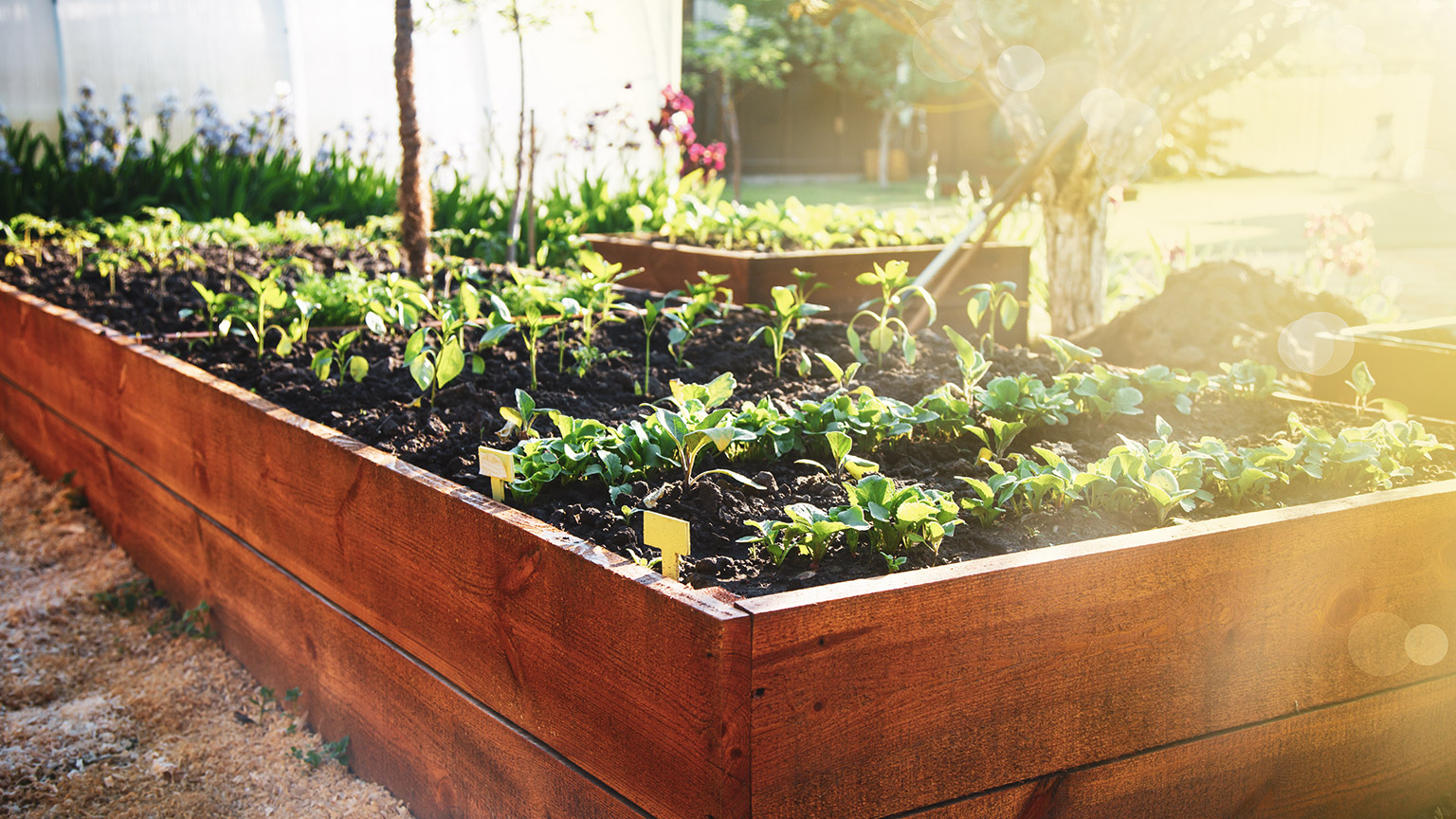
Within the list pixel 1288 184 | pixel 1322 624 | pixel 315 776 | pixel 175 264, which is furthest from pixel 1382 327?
pixel 1288 184

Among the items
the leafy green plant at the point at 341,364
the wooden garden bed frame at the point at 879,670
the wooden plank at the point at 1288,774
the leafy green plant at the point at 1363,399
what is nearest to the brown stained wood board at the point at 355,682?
the wooden garden bed frame at the point at 879,670

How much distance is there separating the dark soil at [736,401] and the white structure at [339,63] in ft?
10.7

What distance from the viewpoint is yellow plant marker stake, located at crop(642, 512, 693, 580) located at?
1.19m

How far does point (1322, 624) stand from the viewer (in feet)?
4.56

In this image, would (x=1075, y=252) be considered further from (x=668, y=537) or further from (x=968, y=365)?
(x=668, y=537)

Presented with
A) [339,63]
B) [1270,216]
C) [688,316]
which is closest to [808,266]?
[688,316]

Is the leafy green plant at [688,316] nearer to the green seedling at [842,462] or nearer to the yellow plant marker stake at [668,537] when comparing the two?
the green seedling at [842,462]

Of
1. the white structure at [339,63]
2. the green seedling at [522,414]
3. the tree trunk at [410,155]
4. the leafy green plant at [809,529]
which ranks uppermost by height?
the white structure at [339,63]

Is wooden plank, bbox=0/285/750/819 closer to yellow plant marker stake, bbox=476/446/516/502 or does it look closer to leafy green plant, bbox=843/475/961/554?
yellow plant marker stake, bbox=476/446/516/502

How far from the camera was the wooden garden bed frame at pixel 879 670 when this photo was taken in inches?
42.3

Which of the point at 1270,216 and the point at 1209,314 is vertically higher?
the point at 1270,216

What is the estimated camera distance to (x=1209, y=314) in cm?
388

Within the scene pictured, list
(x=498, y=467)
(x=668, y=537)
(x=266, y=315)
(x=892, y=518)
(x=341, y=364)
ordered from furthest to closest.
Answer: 1. (x=266, y=315)
2. (x=341, y=364)
3. (x=498, y=467)
4. (x=892, y=518)
5. (x=668, y=537)

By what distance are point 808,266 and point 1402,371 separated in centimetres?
183
